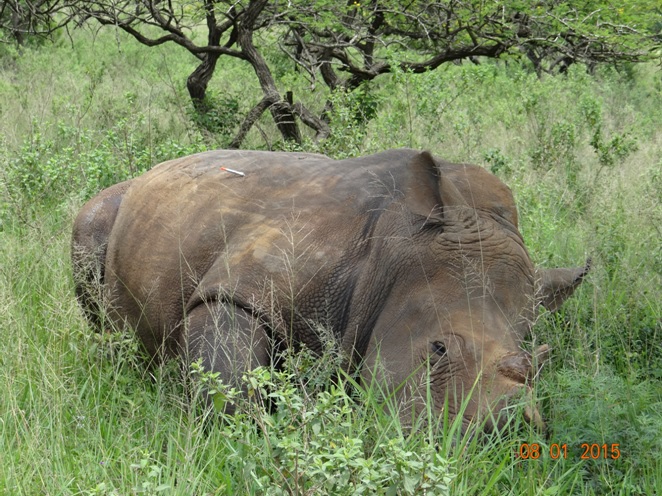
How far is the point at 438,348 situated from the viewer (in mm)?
3654

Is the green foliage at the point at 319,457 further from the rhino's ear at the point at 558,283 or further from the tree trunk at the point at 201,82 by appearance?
the tree trunk at the point at 201,82

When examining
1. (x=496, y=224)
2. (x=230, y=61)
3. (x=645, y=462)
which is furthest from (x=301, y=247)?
(x=230, y=61)

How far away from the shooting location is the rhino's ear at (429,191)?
397 cm

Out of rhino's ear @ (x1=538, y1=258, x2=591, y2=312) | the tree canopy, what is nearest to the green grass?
rhino's ear @ (x1=538, y1=258, x2=591, y2=312)

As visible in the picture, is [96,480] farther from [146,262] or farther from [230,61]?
A: [230,61]

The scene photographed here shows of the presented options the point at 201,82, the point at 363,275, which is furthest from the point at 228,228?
the point at 201,82

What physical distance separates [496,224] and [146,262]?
196 centimetres

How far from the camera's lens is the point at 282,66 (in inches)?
452

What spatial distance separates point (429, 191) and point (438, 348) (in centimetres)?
73

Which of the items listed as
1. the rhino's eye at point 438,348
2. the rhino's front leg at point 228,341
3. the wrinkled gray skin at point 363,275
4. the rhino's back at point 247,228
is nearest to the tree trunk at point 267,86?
the rhino's back at point 247,228

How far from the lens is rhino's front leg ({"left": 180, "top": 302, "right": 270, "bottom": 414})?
4.00 metres
